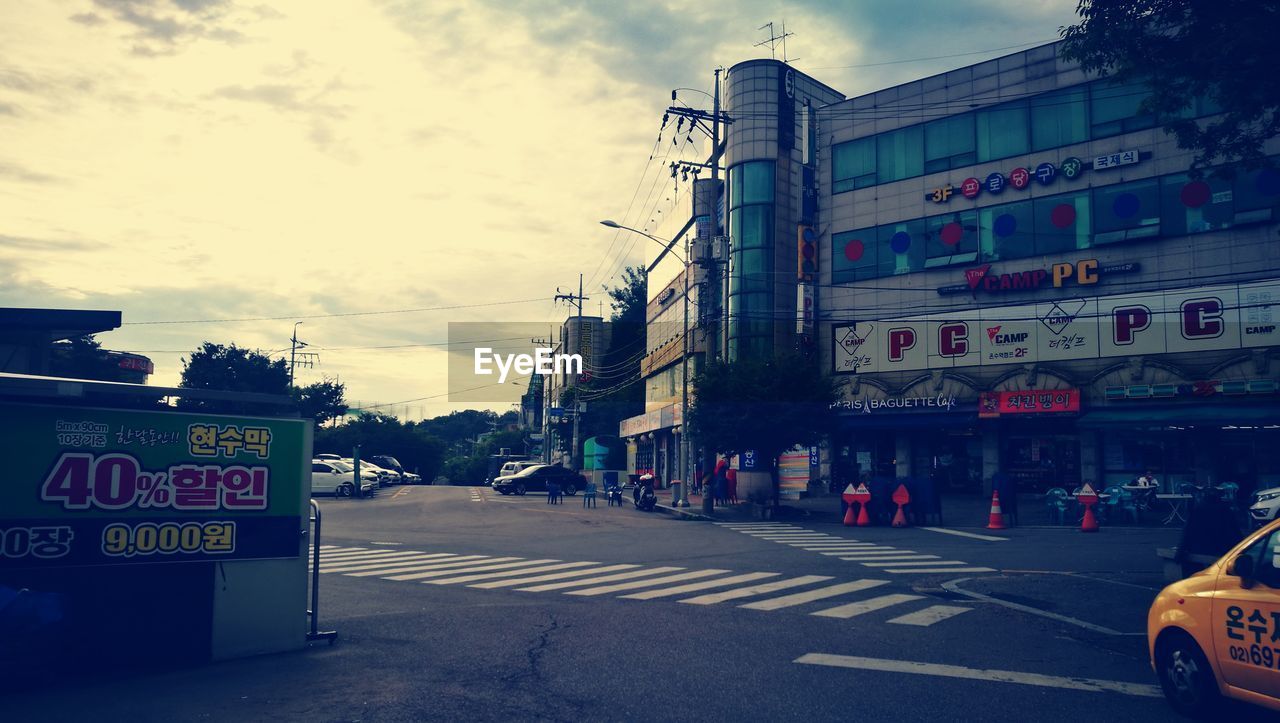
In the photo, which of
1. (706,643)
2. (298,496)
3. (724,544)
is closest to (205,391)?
(298,496)

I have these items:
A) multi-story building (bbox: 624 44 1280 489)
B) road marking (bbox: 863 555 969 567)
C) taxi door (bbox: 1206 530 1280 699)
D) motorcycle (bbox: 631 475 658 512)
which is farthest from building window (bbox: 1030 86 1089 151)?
taxi door (bbox: 1206 530 1280 699)

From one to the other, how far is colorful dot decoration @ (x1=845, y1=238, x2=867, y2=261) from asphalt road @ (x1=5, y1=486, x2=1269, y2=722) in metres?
24.1

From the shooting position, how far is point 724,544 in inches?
806

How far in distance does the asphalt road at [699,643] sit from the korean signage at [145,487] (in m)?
1.11

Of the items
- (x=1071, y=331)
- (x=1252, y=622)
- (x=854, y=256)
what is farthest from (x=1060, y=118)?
(x=1252, y=622)

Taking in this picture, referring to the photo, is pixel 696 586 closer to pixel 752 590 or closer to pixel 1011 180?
pixel 752 590

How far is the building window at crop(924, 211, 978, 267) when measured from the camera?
38031mm

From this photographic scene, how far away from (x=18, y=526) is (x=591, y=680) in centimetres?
488

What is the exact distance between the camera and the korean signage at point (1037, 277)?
1351 inches

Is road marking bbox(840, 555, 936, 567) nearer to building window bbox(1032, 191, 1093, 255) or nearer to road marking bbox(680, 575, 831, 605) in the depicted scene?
road marking bbox(680, 575, 831, 605)

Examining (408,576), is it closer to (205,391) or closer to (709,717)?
(205,391)

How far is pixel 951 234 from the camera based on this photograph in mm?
38594

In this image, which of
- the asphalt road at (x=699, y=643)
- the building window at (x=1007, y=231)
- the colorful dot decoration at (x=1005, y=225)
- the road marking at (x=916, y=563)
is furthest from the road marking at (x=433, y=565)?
the colorful dot decoration at (x=1005, y=225)

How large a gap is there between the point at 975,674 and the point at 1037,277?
3086cm
